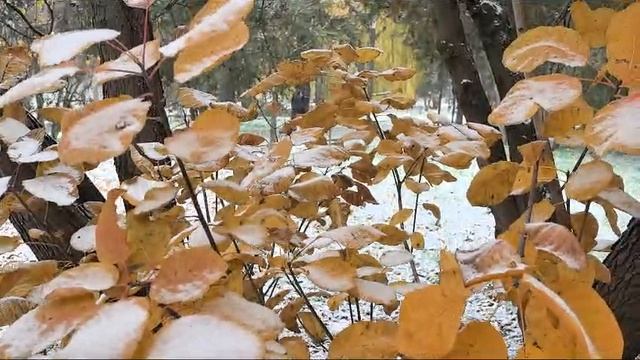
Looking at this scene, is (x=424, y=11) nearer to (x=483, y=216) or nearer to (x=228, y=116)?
(x=483, y=216)

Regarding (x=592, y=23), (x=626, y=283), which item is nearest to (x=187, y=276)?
(x=592, y=23)

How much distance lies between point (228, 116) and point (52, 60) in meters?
0.11

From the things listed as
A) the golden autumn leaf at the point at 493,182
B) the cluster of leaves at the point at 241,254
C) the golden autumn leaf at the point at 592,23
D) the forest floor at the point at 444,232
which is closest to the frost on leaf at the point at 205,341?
the cluster of leaves at the point at 241,254

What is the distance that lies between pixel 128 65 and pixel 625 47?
1.21ft

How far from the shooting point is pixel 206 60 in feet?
1.26

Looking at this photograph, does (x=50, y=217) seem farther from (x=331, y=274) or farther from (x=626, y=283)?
(x=626, y=283)

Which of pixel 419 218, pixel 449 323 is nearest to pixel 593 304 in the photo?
pixel 449 323

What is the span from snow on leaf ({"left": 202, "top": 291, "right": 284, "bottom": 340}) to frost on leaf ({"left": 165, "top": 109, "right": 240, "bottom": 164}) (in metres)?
0.10

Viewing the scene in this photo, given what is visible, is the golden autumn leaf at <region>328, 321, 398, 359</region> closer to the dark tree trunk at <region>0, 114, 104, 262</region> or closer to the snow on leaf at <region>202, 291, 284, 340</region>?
the snow on leaf at <region>202, 291, 284, 340</region>

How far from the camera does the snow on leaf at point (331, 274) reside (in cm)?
50

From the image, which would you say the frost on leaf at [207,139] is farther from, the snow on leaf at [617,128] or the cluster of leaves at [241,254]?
the snow on leaf at [617,128]

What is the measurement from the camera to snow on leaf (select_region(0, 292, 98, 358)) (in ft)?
1.22

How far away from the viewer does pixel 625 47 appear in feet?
1.53

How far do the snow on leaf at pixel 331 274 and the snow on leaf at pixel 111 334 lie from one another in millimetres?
199
